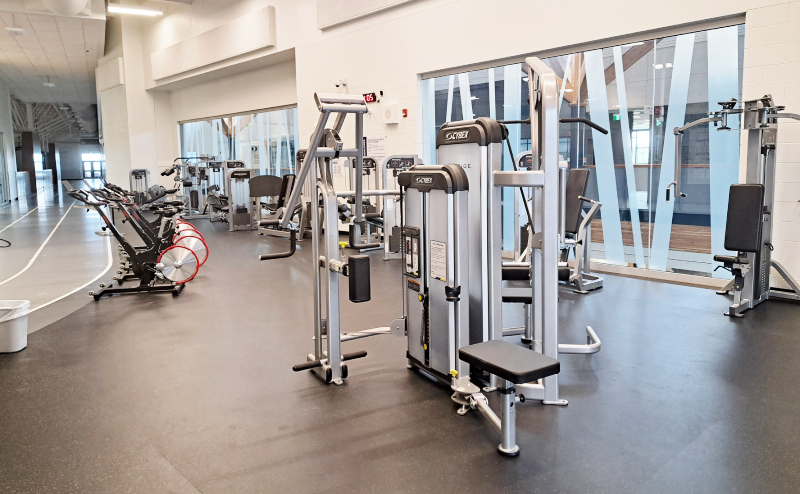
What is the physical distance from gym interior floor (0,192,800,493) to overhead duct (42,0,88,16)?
7264 mm

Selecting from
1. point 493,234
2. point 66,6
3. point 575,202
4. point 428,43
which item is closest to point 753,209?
point 575,202

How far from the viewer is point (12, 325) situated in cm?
361

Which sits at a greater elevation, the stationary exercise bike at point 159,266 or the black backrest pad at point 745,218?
the black backrest pad at point 745,218

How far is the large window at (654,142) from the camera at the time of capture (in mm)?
5359

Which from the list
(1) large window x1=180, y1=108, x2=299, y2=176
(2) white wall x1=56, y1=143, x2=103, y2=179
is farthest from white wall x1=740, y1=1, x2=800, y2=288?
(2) white wall x1=56, y1=143, x2=103, y2=179

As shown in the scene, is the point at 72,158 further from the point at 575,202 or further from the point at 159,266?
the point at 575,202

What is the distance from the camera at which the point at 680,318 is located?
4.20 m

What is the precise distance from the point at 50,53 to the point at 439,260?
15.3 m

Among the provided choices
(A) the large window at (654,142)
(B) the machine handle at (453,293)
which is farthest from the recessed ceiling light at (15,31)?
(B) the machine handle at (453,293)

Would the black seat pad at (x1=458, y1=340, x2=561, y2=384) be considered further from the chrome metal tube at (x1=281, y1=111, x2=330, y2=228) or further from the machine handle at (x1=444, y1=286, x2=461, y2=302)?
the chrome metal tube at (x1=281, y1=111, x2=330, y2=228)

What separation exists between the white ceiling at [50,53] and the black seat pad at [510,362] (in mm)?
11888

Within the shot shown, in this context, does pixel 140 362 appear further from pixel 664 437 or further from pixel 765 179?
pixel 765 179

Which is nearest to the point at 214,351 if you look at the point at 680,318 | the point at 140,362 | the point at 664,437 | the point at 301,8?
the point at 140,362

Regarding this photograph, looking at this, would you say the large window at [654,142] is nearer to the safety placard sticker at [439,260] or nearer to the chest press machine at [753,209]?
the chest press machine at [753,209]
